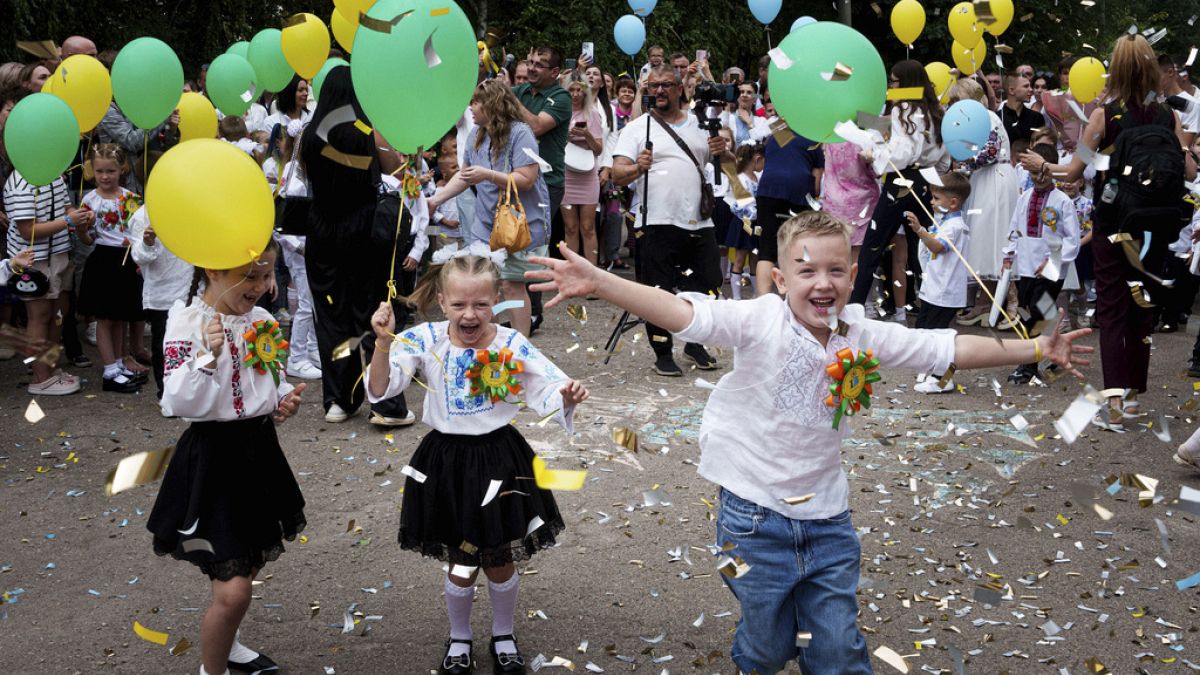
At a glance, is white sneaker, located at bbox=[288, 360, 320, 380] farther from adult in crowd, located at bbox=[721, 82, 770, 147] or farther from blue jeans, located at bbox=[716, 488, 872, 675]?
adult in crowd, located at bbox=[721, 82, 770, 147]

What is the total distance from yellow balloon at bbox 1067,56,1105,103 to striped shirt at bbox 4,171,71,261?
25.2 ft

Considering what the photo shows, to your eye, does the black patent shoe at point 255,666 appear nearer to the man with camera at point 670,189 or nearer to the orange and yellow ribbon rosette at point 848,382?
the orange and yellow ribbon rosette at point 848,382

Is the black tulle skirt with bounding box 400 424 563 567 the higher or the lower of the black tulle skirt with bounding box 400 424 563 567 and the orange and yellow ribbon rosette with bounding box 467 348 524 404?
the lower

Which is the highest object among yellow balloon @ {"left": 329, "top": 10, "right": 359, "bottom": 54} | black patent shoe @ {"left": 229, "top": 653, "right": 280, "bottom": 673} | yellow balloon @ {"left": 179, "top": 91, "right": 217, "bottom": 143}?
yellow balloon @ {"left": 329, "top": 10, "right": 359, "bottom": 54}

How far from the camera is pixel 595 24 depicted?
21031 millimetres

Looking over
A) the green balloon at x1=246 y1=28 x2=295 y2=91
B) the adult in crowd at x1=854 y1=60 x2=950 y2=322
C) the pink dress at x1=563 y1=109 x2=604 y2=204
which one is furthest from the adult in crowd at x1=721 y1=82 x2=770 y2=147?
the green balloon at x1=246 y1=28 x2=295 y2=91

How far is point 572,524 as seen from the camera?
213 inches

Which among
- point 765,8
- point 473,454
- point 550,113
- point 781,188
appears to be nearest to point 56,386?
point 550,113

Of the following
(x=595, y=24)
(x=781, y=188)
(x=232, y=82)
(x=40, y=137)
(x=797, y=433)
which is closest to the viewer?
(x=797, y=433)

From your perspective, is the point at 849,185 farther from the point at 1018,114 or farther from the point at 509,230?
the point at 1018,114

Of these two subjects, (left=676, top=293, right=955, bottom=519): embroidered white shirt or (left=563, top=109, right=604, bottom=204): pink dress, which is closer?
(left=676, top=293, right=955, bottom=519): embroidered white shirt

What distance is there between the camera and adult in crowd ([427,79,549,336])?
7.67 meters

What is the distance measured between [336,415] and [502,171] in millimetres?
2011

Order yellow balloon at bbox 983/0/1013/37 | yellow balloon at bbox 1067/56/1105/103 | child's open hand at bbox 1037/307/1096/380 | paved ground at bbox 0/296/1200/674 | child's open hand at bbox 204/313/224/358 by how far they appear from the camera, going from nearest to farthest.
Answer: child's open hand at bbox 1037/307/1096/380 → child's open hand at bbox 204/313/224/358 → paved ground at bbox 0/296/1200/674 → yellow balloon at bbox 1067/56/1105/103 → yellow balloon at bbox 983/0/1013/37
